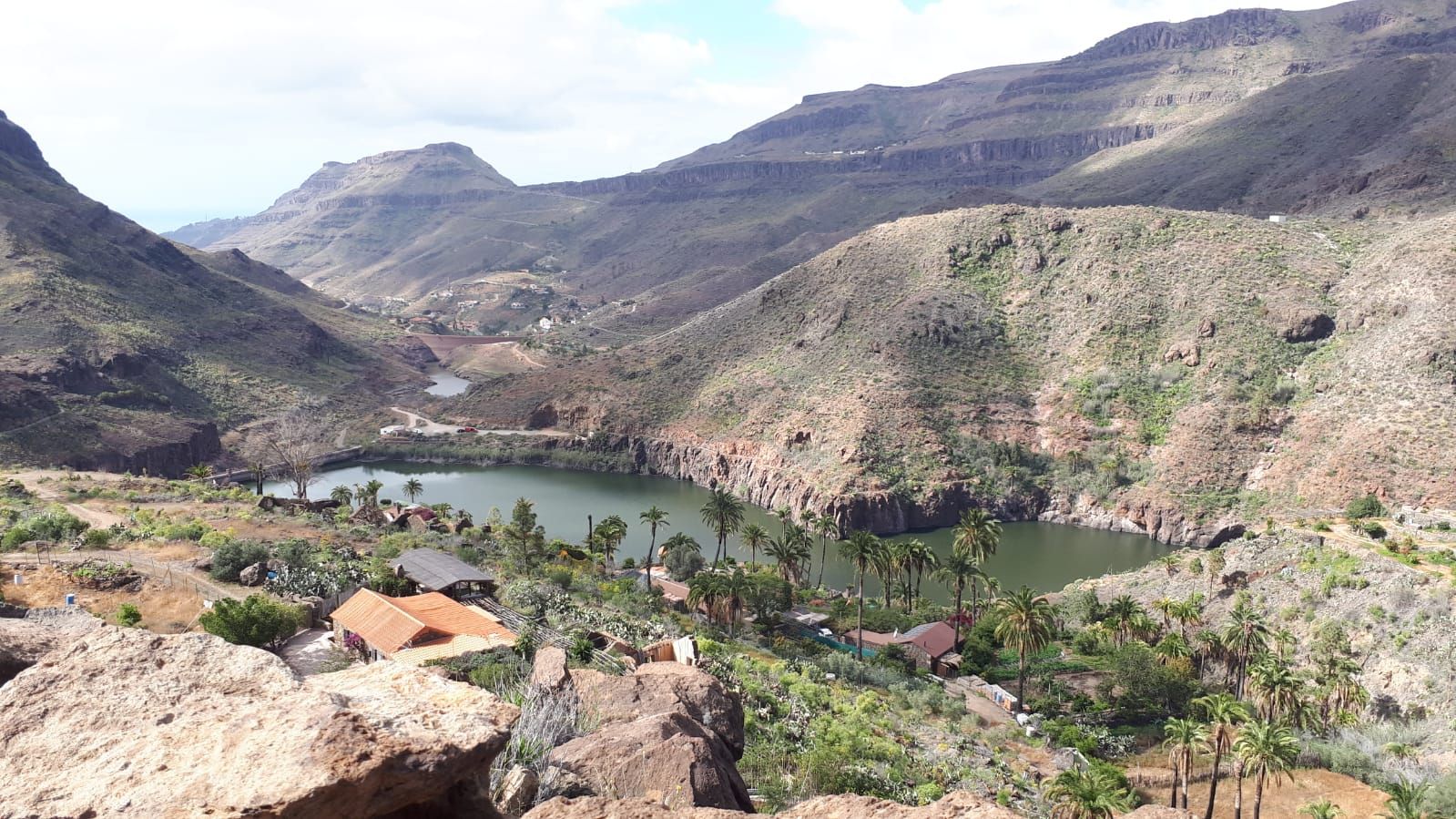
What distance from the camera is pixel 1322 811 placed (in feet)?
73.6

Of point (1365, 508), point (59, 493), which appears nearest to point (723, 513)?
point (1365, 508)

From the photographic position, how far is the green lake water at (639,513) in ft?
196

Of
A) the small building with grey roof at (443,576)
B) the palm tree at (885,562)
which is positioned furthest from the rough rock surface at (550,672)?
the palm tree at (885,562)

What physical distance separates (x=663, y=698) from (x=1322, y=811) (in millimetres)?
19344

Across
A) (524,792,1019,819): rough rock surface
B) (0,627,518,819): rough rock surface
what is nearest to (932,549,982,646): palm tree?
(524,792,1019,819): rough rock surface

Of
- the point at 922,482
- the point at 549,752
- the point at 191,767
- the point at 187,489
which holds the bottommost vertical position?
the point at 922,482

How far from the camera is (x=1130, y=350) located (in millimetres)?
77000

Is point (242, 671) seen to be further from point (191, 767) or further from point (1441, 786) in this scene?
point (1441, 786)

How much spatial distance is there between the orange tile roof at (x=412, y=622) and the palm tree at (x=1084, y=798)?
15.1 metres

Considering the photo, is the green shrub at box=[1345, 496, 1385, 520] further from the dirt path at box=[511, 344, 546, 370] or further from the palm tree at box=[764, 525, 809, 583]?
the dirt path at box=[511, 344, 546, 370]

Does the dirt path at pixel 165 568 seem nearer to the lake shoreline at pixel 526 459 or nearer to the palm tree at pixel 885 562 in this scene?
the palm tree at pixel 885 562

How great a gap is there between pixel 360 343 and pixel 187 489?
284ft

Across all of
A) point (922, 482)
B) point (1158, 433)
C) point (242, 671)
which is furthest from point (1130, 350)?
point (242, 671)

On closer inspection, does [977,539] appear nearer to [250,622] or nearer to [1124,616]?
[1124,616]
